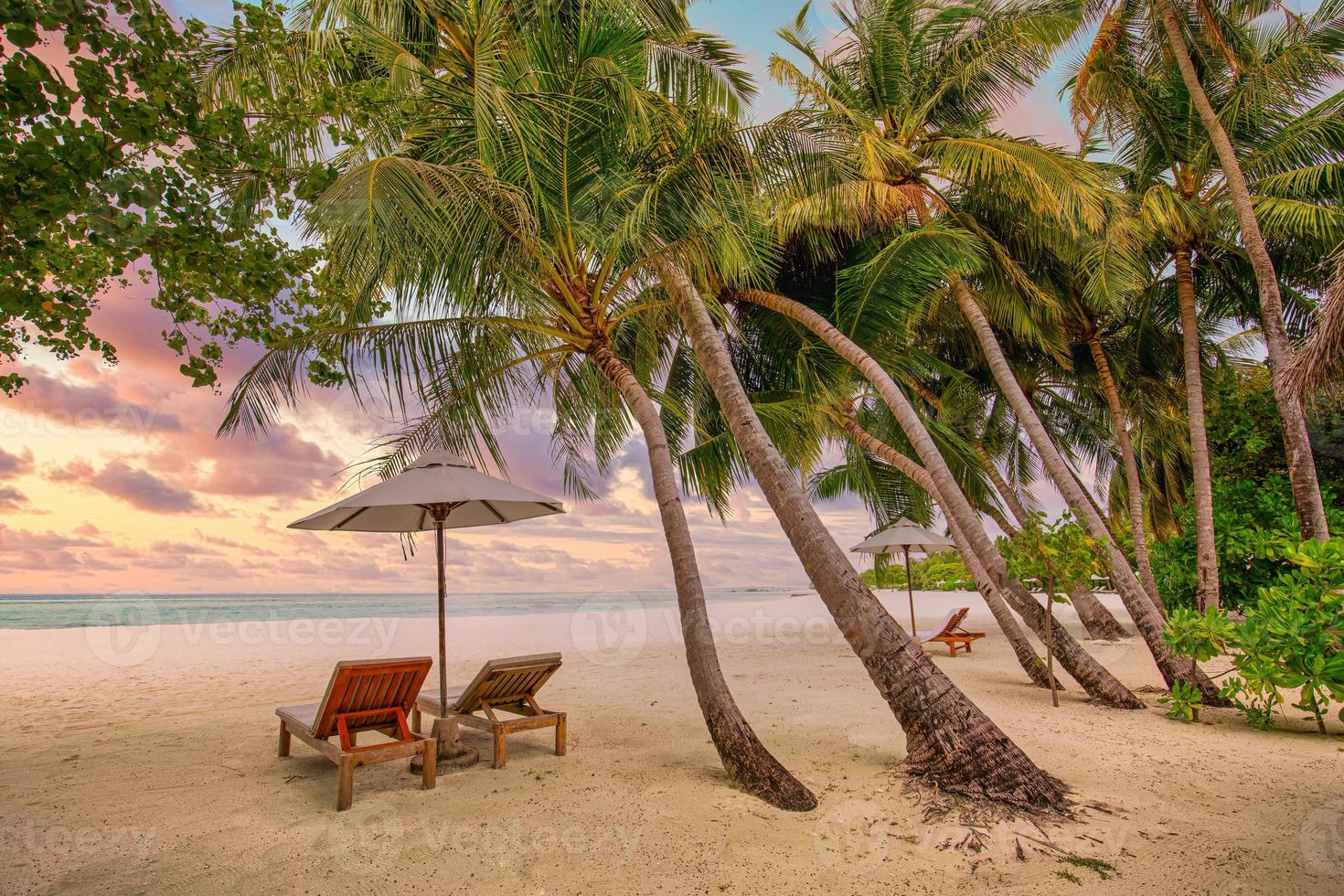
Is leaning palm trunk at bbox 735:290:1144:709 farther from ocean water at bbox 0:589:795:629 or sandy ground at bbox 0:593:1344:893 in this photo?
ocean water at bbox 0:589:795:629

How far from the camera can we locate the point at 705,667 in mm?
4359

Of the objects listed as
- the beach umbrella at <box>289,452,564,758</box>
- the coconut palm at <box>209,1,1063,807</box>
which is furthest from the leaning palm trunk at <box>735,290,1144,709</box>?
the beach umbrella at <box>289,452,564,758</box>

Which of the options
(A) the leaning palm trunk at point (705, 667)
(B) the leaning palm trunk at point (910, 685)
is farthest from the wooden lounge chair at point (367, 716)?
(B) the leaning palm trunk at point (910, 685)

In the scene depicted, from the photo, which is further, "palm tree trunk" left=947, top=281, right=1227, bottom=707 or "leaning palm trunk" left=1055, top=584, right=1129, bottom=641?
"leaning palm trunk" left=1055, top=584, right=1129, bottom=641

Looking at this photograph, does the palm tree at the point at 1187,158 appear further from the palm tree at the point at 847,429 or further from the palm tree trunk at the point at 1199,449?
the palm tree at the point at 847,429

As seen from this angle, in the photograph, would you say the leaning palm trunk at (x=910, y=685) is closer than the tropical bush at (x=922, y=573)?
Yes

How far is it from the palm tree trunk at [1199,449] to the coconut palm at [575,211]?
4.72 m

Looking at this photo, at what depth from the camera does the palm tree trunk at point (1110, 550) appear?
21.3 feet

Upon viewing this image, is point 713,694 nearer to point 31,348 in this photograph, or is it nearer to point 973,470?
point 31,348

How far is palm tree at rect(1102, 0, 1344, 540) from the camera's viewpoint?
266 inches

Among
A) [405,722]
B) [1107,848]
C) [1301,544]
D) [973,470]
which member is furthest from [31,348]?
[973,470]

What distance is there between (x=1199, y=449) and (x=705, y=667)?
22.9ft

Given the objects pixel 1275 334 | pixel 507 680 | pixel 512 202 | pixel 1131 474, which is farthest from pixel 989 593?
pixel 1131 474

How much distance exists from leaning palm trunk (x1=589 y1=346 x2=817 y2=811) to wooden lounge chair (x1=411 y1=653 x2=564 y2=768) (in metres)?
1.20
